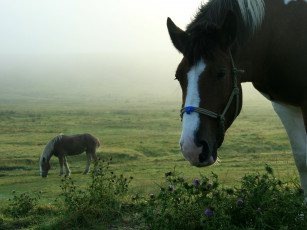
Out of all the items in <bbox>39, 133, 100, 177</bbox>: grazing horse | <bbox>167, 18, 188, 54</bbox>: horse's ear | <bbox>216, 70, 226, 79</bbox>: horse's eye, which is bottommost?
<bbox>39, 133, 100, 177</bbox>: grazing horse

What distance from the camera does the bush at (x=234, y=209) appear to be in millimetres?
3564

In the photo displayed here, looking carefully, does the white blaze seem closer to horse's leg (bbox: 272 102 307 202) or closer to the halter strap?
the halter strap

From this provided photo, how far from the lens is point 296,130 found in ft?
13.7

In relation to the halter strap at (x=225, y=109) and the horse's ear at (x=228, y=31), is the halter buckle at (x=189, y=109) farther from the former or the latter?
the horse's ear at (x=228, y=31)

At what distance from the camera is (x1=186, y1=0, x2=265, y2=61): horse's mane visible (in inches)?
124

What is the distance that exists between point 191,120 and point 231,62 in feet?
2.39

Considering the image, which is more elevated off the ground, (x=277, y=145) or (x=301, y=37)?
(x=301, y=37)

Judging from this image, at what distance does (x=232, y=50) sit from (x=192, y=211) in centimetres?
179

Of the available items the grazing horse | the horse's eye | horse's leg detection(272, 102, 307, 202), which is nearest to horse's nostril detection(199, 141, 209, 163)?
the horse's eye

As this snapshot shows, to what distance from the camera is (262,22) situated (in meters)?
3.56

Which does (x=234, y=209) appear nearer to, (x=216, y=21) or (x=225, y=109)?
(x=225, y=109)

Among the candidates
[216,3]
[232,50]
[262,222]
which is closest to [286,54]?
[232,50]

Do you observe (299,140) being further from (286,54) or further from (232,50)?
(232,50)

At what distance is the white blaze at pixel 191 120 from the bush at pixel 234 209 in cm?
91
